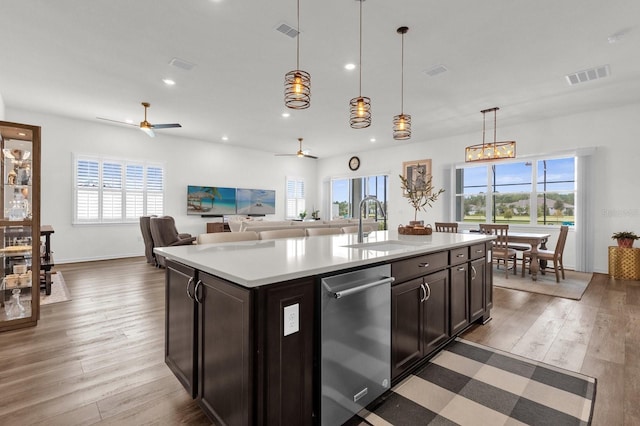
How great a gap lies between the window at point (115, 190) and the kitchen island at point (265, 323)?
19.7ft

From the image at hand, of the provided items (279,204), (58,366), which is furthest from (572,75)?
(279,204)

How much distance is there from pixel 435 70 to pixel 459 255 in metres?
2.60

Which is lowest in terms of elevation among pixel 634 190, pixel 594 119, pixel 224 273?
pixel 224 273

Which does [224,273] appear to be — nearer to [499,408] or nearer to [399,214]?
[499,408]

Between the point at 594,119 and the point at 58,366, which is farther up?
the point at 594,119

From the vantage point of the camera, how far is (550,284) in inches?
184

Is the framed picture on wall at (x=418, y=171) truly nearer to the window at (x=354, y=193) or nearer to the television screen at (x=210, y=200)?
the window at (x=354, y=193)

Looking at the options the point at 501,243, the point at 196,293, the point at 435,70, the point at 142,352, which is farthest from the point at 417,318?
the point at 501,243

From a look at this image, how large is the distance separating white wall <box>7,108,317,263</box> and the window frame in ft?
0.38

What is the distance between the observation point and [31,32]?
313 cm

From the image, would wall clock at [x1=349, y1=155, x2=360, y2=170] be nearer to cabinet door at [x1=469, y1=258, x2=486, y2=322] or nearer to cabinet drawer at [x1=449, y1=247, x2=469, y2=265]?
cabinet door at [x1=469, y1=258, x2=486, y2=322]

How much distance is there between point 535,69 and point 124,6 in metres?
4.68

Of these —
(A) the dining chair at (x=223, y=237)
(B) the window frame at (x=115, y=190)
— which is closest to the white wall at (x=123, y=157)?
(B) the window frame at (x=115, y=190)

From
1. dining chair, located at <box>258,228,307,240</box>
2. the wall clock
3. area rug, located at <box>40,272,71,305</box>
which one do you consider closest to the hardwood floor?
area rug, located at <box>40,272,71,305</box>
